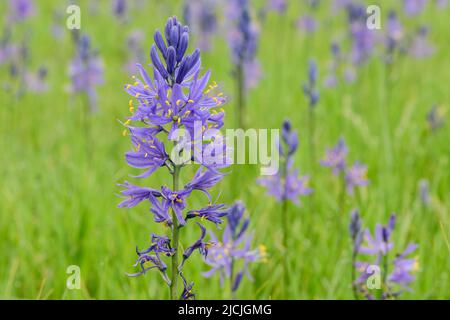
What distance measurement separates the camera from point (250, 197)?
12.7 ft

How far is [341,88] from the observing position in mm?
5973

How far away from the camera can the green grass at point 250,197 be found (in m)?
2.90

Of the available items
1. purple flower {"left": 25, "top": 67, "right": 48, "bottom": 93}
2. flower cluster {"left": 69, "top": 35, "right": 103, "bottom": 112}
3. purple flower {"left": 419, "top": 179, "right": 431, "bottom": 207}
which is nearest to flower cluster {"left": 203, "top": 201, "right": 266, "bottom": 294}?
purple flower {"left": 419, "top": 179, "right": 431, "bottom": 207}

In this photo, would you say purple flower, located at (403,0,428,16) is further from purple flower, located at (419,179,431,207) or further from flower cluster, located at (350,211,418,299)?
flower cluster, located at (350,211,418,299)

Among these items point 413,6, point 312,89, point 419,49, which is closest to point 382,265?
point 312,89

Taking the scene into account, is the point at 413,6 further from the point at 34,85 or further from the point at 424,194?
the point at 34,85

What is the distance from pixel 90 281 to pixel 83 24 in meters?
7.25

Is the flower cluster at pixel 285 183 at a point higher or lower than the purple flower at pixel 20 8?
lower

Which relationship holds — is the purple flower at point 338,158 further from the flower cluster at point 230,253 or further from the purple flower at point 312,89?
the flower cluster at point 230,253

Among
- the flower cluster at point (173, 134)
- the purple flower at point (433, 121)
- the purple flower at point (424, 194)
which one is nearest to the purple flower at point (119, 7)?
the purple flower at point (433, 121)

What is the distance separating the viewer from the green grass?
2.90 meters

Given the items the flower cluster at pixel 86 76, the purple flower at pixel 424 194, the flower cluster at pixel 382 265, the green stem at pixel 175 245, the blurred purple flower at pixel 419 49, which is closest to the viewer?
the green stem at pixel 175 245
